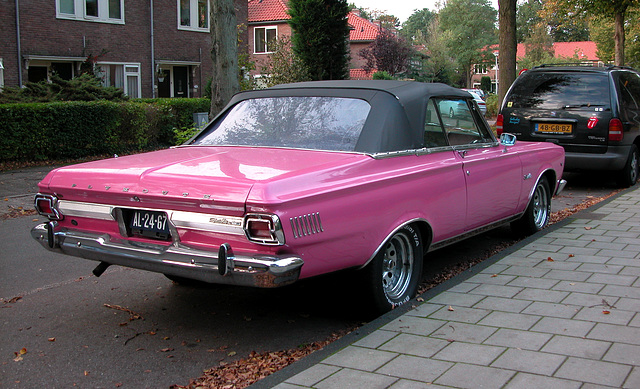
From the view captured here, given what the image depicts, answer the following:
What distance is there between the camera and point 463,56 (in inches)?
3484

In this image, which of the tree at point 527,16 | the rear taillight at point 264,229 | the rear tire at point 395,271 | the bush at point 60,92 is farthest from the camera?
the tree at point 527,16

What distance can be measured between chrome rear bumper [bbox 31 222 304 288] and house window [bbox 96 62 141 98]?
78.8ft

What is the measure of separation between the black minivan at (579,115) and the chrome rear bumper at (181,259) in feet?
25.8

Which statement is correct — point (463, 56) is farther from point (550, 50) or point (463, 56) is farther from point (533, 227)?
point (533, 227)

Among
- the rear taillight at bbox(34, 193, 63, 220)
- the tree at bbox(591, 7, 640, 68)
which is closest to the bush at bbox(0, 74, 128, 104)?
the rear taillight at bbox(34, 193, 63, 220)

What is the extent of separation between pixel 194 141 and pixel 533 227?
12.9 feet

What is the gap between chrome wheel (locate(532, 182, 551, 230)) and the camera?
24.4ft

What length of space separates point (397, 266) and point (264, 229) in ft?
5.01

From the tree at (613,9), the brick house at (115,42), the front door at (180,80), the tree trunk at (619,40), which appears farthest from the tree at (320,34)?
the tree trunk at (619,40)

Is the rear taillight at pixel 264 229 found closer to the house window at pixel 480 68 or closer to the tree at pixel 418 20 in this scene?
the house window at pixel 480 68

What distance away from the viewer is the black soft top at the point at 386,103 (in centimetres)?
479

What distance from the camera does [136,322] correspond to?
15.7 ft

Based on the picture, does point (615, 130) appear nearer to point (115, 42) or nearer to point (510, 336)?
point (510, 336)

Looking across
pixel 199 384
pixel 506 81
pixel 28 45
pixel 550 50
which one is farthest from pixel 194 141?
pixel 550 50
